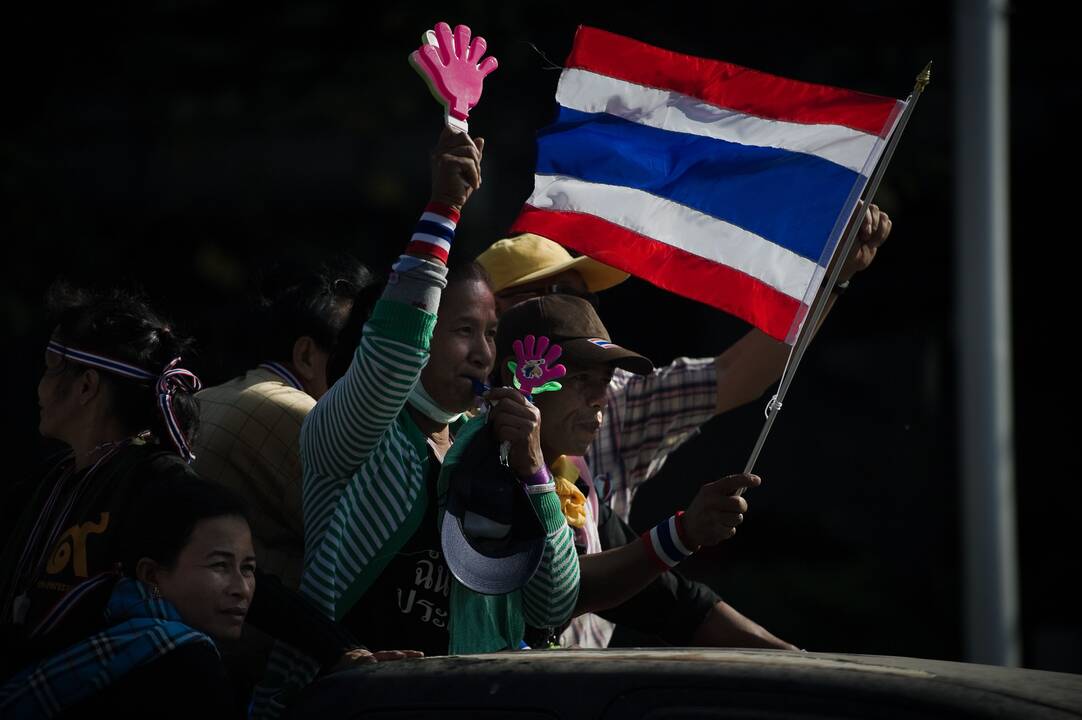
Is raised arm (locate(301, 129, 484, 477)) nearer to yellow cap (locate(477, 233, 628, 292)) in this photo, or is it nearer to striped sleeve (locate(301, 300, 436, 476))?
striped sleeve (locate(301, 300, 436, 476))

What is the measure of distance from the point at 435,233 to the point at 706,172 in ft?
3.40

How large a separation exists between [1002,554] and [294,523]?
16.5ft

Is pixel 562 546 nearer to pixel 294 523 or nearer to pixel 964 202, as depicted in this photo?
pixel 294 523

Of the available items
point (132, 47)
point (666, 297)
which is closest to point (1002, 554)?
point (666, 297)

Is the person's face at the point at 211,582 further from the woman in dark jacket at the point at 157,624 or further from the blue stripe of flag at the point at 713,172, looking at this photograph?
the blue stripe of flag at the point at 713,172

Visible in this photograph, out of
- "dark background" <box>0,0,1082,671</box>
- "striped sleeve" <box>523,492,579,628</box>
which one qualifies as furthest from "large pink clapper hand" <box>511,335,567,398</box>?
"dark background" <box>0,0,1082,671</box>

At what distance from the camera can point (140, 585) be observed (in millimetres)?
2752

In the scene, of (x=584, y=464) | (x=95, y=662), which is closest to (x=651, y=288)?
(x=584, y=464)

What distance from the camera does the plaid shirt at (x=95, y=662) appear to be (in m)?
2.54

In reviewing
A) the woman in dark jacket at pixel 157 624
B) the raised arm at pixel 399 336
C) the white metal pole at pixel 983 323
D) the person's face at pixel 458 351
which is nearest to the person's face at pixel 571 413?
the person's face at pixel 458 351

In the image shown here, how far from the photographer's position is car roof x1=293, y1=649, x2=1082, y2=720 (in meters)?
2.14

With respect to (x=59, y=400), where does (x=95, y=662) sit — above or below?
below

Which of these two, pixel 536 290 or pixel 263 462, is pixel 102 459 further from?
pixel 536 290

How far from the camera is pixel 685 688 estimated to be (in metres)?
2.21
